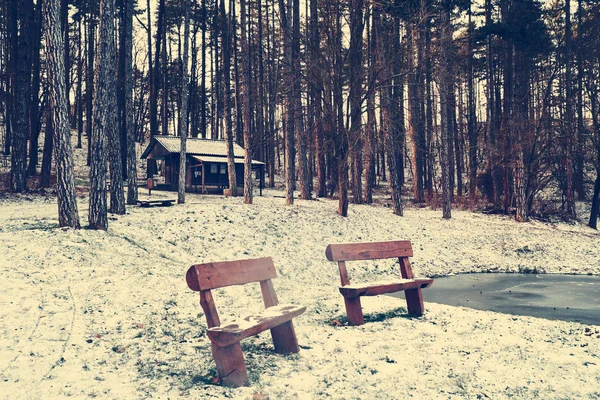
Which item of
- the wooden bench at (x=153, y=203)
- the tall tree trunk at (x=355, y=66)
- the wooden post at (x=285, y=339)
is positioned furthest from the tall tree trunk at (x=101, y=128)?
the tall tree trunk at (x=355, y=66)

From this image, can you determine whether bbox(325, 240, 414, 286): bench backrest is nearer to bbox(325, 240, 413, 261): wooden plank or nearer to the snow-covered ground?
bbox(325, 240, 413, 261): wooden plank

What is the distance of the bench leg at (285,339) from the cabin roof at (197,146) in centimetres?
3090

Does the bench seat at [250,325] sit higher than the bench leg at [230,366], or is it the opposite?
the bench seat at [250,325]

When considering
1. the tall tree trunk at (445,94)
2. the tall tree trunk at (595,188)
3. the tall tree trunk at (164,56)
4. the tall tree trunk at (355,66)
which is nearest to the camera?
the tall tree trunk at (355,66)

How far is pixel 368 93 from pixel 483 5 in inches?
718

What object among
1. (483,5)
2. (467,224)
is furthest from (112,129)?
(483,5)

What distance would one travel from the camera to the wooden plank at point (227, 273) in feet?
14.9

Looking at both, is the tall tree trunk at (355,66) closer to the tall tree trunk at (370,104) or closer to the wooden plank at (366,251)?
the tall tree trunk at (370,104)

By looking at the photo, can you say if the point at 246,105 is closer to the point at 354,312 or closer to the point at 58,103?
the point at 58,103

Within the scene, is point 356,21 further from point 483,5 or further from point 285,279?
point 483,5

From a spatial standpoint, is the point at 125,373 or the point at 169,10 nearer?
the point at 125,373

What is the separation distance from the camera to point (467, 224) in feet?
65.5

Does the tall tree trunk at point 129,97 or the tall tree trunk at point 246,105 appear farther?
the tall tree trunk at point 246,105

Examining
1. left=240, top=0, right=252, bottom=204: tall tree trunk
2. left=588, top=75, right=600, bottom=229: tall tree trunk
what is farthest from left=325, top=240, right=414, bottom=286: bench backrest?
left=588, top=75, right=600, bottom=229: tall tree trunk
